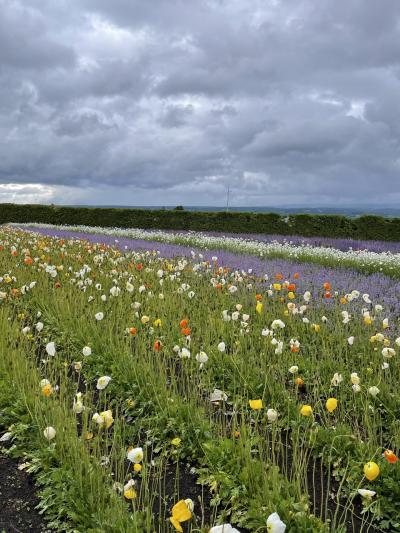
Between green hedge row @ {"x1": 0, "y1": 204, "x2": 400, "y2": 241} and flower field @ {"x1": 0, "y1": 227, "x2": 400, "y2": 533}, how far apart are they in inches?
616

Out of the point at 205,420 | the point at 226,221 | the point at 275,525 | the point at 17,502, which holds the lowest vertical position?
the point at 17,502

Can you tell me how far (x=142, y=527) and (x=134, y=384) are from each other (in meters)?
1.66

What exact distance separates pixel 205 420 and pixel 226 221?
2205cm

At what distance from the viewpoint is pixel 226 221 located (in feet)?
83.1

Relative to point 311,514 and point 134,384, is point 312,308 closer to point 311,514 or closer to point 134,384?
point 134,384

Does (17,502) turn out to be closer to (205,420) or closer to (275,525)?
(205,420)

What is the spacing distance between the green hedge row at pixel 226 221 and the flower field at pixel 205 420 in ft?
51.4

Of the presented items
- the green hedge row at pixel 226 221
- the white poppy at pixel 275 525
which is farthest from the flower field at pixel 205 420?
the green hedge row at pixel 226 221

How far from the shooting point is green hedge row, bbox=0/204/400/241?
2209 cm

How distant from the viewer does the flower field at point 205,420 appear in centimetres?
282

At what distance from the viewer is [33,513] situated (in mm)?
3000

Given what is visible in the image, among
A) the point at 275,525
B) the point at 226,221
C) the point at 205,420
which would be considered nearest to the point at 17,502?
the point at 205,420

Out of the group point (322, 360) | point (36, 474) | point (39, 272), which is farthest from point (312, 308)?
point (39, 272)

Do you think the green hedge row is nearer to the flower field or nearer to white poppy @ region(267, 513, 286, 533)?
the flower field
